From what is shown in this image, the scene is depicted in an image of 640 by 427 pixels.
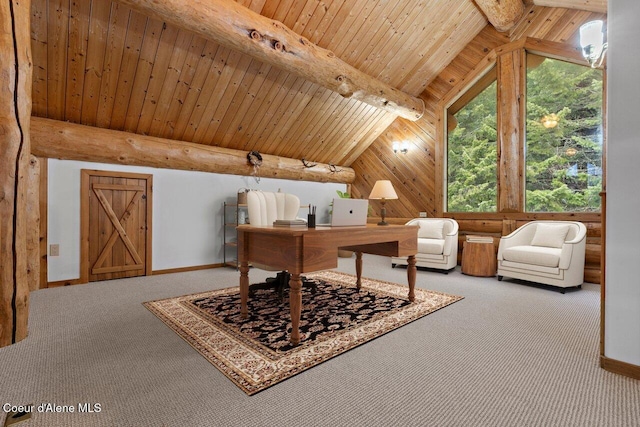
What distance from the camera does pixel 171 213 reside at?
15.2ft

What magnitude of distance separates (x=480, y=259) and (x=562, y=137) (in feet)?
6.72

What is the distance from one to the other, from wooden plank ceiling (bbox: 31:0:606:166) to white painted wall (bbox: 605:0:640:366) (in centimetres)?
288

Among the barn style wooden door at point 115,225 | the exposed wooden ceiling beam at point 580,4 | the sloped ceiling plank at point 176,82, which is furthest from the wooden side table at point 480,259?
the barn style wooden door at point 115,225

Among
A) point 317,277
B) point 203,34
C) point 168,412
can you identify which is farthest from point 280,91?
point 168,412

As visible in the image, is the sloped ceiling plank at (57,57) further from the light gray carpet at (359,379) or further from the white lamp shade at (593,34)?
the white lamp shade at (593,34)

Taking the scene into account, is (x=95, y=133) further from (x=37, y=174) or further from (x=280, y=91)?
(x=280, y=91)

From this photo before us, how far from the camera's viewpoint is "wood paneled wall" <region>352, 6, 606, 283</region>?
167 inches

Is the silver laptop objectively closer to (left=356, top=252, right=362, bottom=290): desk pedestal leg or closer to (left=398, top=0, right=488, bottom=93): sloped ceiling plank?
(left=356, top=252, right=362, bottom=290): desk pedestal leg

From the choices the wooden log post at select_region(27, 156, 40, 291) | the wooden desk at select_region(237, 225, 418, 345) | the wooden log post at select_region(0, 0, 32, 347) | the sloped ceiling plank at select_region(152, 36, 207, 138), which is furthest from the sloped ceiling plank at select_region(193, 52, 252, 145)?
the wooden desk at select_region(237, 225, 418, 345)

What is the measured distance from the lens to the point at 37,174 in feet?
11.6

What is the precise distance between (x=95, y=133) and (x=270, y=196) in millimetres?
2441

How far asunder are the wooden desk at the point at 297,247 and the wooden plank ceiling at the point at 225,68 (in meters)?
2.41

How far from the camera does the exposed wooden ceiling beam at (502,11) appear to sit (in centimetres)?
423

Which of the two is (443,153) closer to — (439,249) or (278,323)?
(439,249)
